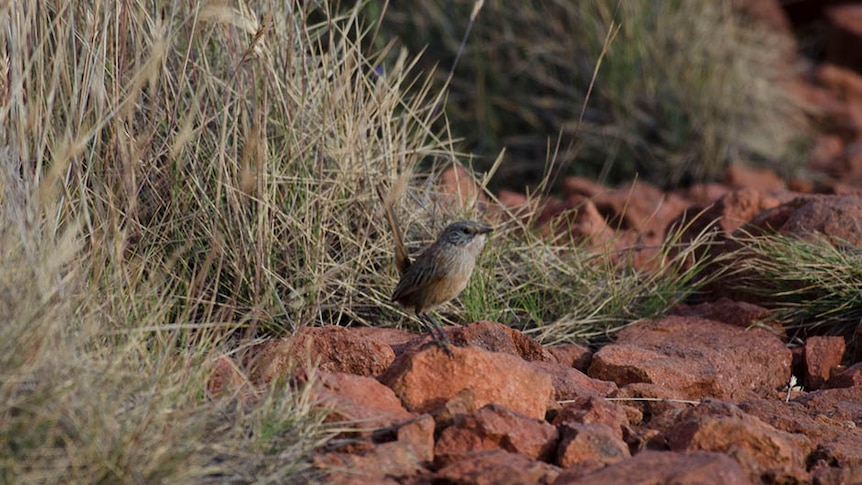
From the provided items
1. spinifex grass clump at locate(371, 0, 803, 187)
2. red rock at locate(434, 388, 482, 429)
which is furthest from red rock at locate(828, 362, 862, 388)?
spinifex grass clump at locate(371, 0, 803, 187)

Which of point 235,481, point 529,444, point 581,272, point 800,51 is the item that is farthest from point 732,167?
point 235,481

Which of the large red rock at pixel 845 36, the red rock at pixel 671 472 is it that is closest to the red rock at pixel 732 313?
the red rock at pixel 671 472

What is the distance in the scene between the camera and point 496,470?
3.28 meters

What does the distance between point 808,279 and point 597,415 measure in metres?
1.85

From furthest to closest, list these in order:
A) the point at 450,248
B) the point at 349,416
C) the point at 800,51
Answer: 1. the point at 800,51
2. the point at 450,248
3. the point at 349,416

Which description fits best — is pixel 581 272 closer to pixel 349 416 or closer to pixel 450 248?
pixel 450 248

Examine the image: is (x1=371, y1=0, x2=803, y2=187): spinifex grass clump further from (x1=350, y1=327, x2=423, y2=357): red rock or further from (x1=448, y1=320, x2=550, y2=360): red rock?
(x1=448, y1=320, x2=550, y2=360): red rock

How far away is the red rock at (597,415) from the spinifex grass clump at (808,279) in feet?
5.10

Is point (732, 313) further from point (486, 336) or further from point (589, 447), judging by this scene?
point (589, 447)

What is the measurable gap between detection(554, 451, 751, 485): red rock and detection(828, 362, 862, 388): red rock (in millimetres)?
1458

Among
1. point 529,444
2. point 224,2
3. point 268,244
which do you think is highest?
point 224,2

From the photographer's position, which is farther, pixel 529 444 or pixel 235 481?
pixel 529 444

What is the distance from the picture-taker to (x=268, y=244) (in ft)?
15.6

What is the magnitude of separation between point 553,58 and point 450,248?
4095 millimetres
